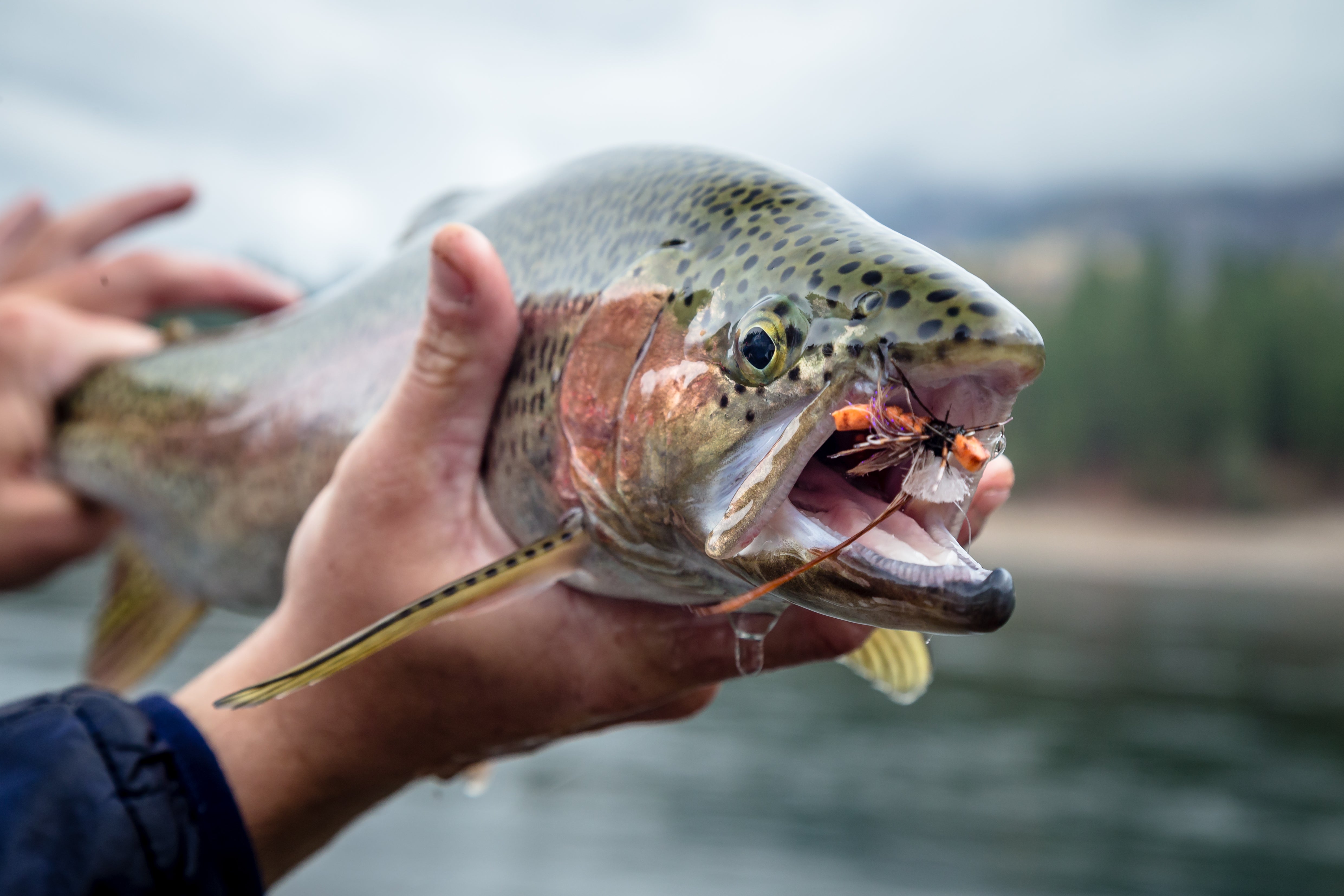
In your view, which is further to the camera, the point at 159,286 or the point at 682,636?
the point at 159,286

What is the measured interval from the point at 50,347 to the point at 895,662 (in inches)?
131

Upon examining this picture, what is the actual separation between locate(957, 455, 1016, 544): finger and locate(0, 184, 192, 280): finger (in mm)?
4025

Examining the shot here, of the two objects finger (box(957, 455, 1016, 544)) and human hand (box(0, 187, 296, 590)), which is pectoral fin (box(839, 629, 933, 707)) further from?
human hand (box(0, 187, 296, 590))

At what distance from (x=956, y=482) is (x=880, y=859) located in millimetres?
21751

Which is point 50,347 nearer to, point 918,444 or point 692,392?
point 692,392

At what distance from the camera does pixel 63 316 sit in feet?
13.7

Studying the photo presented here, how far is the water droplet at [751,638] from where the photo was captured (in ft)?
6.77

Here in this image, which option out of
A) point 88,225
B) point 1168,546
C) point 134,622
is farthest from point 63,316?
point 1168,546

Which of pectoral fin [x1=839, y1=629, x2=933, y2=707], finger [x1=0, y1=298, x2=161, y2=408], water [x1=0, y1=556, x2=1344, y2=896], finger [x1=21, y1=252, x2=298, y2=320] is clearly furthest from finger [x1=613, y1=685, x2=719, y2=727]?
water [x1=0, y1=556, x2=1344, y2=896]

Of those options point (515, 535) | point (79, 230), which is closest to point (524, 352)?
point (515, 535)

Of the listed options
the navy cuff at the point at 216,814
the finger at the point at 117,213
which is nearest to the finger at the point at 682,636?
the navy cuff at the point at 216,814

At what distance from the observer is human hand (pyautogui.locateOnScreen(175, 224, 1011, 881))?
217 cm

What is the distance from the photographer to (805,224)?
74.3 inches

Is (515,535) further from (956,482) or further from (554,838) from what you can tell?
(554,838)
